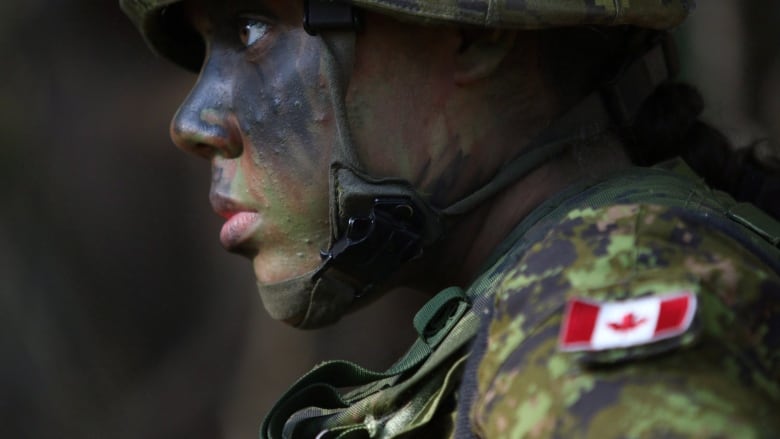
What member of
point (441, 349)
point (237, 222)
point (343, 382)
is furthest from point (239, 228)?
point (441, 349)

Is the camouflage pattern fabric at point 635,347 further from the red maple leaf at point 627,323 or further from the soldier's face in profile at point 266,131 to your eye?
the soldier's face in profile at point 266,131

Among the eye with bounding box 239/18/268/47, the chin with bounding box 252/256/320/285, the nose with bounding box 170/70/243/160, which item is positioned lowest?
the chin with bounding box 252/256/320/285

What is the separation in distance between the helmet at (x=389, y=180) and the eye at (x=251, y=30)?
0.09 metres

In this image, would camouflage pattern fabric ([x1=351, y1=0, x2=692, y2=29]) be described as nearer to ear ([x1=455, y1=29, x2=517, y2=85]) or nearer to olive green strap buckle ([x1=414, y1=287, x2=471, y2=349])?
ear ([x1=455, y1=29, x2=517, y2=85])

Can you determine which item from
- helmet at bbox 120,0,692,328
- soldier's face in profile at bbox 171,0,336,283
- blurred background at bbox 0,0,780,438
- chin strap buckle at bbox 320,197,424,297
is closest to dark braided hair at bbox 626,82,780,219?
helmet at bbox 120,0,692,328

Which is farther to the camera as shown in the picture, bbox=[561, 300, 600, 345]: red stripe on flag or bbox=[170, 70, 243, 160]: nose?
bbox=[170, 70, 243, 160]: nose

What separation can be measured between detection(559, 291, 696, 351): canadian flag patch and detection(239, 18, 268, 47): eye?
0.73 m

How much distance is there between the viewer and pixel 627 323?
3.70ft

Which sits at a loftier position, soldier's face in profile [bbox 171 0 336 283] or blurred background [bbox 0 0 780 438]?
soldier's face in profile [bbox 171 0 336 283]

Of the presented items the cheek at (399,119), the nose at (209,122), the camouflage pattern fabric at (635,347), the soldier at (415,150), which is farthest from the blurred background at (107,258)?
the camouflage pattern fabric at (635,347)

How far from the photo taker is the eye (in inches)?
67.4

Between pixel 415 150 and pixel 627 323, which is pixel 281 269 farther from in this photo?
pixel 627 323

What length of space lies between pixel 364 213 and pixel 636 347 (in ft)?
2.02

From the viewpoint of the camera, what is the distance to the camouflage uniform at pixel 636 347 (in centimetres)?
107
